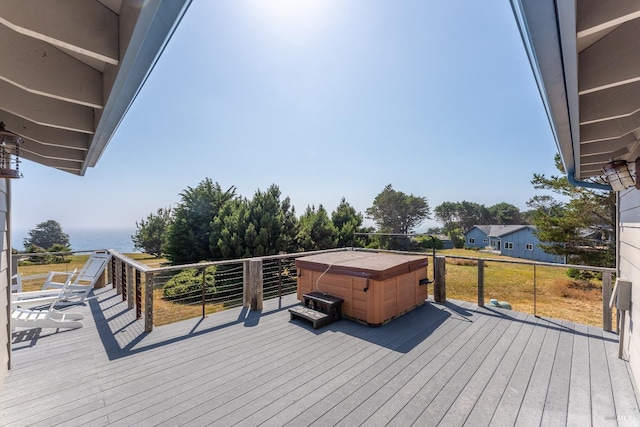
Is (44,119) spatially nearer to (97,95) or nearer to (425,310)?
(97,95)

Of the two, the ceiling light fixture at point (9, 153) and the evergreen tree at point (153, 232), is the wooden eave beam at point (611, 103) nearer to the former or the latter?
the ceiling light fixture at point (9, 153)

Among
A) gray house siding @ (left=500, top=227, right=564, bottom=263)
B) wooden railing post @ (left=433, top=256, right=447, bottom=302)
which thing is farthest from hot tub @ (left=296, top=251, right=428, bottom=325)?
gray house siding @ (left=500, top=227, right=564, bottom=263)

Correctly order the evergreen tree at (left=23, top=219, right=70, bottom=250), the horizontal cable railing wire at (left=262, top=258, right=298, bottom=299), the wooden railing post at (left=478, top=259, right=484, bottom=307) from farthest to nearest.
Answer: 1. the evergreen tree at (left=23, top=219, right=70, bottom=250)
2. the horizontal cable railing wire at (left=262, top=258, right=298, bottom=299)
3. the wooden railing post at (left=478, top=259, right=484, bottom=307)

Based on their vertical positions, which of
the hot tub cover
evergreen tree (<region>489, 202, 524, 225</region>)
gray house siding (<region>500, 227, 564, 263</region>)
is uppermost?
evergreen tree (<region>489, 202, 524, 225</region>)

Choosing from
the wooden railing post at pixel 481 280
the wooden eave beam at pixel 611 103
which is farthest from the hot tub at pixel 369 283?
the wooden eave beam at pixel 611 103

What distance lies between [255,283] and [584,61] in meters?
4.10

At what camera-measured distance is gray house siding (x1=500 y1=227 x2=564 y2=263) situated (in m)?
25.8

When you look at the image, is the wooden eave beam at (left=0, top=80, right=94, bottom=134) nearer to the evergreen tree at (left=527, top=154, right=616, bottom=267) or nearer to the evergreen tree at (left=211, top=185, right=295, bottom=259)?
the evergreen tree at (left=211, top=185, right=295, bottom=259)

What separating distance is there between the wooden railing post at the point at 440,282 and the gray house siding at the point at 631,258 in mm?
2012

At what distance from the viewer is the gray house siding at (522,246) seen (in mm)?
25767

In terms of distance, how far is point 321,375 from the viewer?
8.02 ft

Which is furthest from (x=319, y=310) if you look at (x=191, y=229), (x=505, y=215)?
(x=505, y=215)

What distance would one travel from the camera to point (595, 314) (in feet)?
23.5

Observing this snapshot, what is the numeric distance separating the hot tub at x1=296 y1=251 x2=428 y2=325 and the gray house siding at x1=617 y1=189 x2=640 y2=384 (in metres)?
2.12
